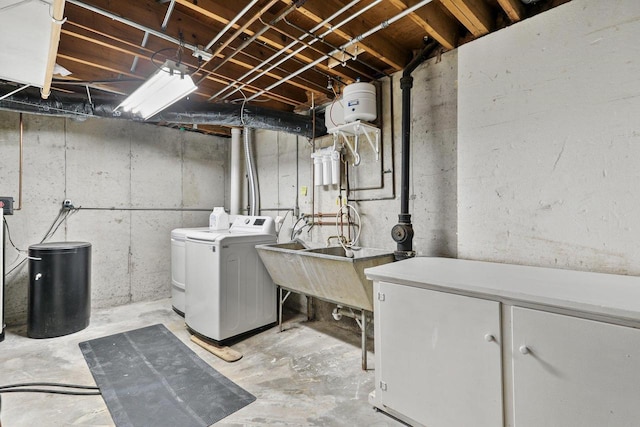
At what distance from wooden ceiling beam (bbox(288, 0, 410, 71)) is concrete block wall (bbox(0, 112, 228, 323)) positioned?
3056 mm

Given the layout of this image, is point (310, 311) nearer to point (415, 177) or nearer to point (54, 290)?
point (415, 177)

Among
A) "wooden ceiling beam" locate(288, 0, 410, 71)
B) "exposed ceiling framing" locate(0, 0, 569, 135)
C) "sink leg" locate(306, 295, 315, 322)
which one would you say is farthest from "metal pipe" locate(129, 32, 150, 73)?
"sink leg" locate(306, 295, 315, 322)

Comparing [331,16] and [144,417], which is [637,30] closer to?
[331,16]

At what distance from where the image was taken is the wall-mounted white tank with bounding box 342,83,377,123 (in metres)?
2.53

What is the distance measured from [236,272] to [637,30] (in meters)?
3.20

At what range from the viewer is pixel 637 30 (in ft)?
5.07

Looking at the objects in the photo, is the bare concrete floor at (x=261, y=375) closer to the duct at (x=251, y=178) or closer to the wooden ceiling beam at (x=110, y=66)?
the duct at (x=251, y=178)

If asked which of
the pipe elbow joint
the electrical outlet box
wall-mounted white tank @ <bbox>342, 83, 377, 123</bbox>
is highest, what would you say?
wall-mounted white tank @ <bbox>342, 83, 377, 123</bbox>

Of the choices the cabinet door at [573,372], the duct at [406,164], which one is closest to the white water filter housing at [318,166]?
the duct at [406,164]

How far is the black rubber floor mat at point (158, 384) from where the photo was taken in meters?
1.79

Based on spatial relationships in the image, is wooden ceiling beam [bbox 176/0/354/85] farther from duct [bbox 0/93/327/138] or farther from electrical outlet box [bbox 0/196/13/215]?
electrical outlet box [bbox 0/196/13/215]

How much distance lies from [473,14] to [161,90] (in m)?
2.34

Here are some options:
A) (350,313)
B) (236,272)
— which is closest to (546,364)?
(350,313)

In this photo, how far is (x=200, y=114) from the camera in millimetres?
2930
